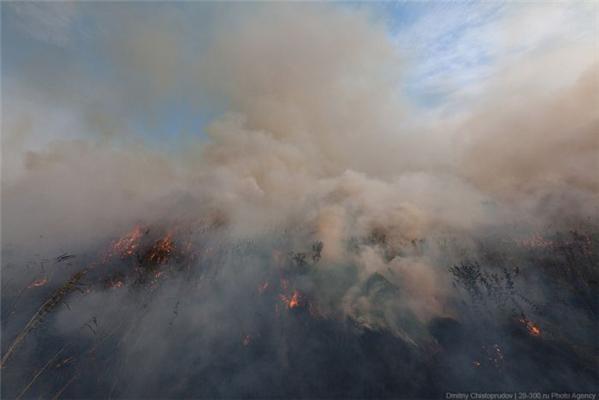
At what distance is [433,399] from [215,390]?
175325 mm

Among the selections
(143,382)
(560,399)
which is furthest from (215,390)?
(560,399)

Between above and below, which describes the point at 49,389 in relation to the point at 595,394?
below

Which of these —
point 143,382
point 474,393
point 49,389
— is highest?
point 474,393

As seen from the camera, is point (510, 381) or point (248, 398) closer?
point (248, 398)

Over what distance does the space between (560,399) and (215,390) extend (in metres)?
264

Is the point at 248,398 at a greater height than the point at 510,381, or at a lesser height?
lesser

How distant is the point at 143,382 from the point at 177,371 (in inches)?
946

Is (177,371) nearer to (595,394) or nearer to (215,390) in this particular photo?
(215,390)

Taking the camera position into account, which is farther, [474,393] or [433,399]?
[433,399]

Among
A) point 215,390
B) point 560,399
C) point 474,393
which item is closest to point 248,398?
point 215,390

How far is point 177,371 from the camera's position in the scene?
7800 inches

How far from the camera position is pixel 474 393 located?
183125 millimetres

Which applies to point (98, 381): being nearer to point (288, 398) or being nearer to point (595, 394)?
point (288, 398)

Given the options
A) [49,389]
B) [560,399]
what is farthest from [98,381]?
[560,399]
